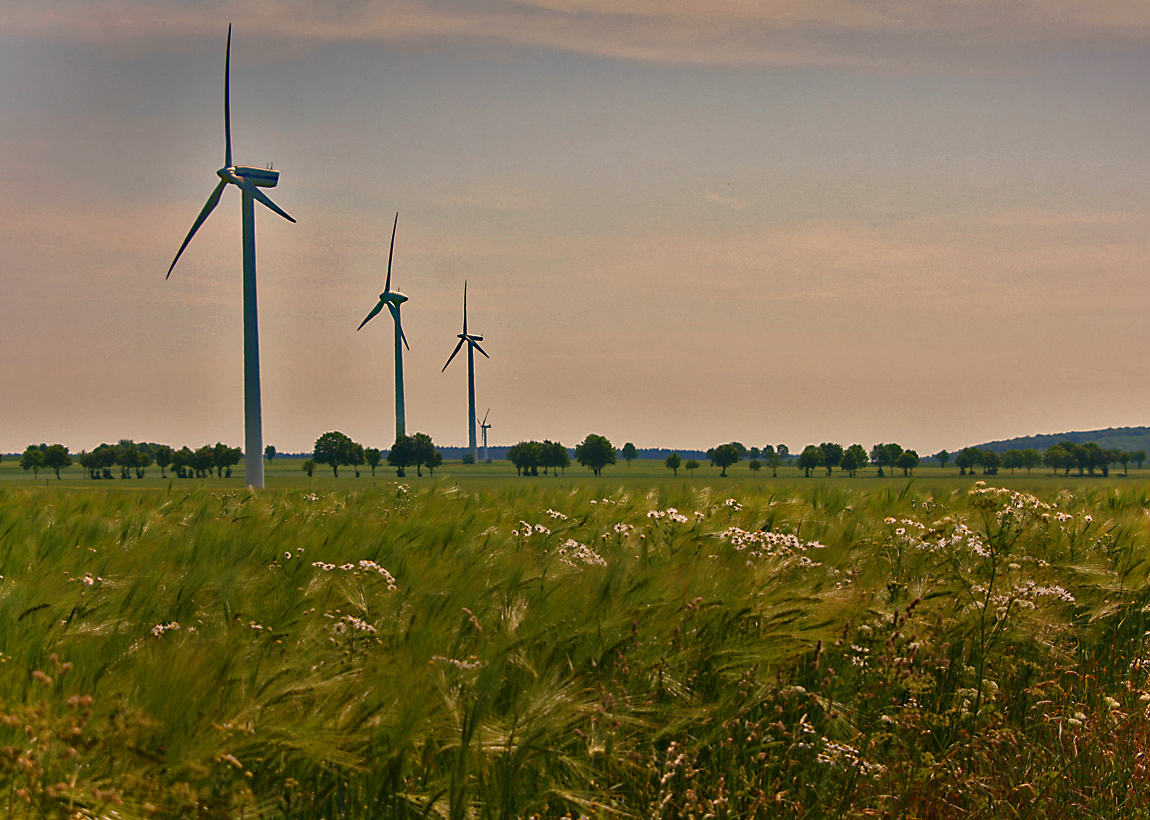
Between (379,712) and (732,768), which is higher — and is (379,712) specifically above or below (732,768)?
above

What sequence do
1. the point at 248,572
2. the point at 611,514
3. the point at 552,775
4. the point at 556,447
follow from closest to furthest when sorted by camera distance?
the point at 552,775 < the point at 248,572 < the point at 611,514 < the point at 556,447

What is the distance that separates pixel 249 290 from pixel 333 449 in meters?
124

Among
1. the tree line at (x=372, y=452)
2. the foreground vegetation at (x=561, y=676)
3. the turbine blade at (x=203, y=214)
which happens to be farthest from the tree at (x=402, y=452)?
the foreground vegetation at (x=561, y=676)

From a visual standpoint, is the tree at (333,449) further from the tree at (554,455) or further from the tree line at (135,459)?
the tree at (554,455)

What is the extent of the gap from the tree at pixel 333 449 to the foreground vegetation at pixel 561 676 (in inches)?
6526

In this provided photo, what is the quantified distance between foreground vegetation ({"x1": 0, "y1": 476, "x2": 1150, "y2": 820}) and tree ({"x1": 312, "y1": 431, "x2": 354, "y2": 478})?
166 meters

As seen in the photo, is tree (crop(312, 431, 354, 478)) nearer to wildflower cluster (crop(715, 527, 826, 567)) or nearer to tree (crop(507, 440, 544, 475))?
tree (crop(507, 440, 544, 475))

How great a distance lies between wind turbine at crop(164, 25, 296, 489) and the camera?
165ft

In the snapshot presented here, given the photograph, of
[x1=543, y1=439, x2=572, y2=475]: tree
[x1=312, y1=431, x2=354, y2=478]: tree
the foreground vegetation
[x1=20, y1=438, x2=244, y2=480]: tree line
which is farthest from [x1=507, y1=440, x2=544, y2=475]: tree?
the foreground vegetation

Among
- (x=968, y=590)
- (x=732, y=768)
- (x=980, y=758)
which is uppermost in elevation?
(x=968, y=590)

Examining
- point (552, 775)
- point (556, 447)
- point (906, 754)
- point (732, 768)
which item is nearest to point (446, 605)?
point (552, 775)

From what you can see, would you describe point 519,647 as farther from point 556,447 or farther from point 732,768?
point 556,447

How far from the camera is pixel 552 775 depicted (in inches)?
163

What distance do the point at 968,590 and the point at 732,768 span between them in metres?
3.13
